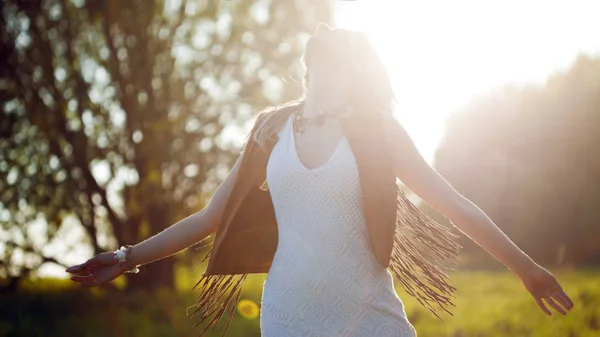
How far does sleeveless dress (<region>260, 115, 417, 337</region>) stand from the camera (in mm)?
2777

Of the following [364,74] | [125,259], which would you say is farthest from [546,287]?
[125,259]

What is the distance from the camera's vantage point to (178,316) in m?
11.8

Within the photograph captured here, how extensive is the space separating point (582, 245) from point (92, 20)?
22.9 m

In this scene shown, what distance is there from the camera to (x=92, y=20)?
12602 millimetres

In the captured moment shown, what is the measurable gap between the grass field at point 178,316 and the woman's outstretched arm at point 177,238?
5994 mm

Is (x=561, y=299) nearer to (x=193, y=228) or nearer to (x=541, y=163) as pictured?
(x=193, y=228)

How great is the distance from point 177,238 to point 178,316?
28.8 ft

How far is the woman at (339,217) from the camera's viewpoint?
2770mm

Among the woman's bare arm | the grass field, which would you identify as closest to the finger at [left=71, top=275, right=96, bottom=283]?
the woman's bare arm

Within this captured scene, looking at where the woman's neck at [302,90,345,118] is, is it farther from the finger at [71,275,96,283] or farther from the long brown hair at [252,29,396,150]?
the finger at [71,275,96,283]

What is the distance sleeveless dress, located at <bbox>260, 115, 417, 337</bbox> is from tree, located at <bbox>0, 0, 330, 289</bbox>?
9.23m

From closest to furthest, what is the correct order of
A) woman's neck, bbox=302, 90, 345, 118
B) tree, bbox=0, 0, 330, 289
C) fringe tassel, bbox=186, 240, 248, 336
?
woman's neck, bbox=302, 90, 345, 118 → fringe tassel, bbox=186, 240, 248, 336 → tree, bbox=0, 0, 330, 289

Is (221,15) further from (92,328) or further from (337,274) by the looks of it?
(337,274)

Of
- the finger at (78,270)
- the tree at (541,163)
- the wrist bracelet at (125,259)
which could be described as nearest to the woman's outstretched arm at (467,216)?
the wrist bracelet at (125,259)
